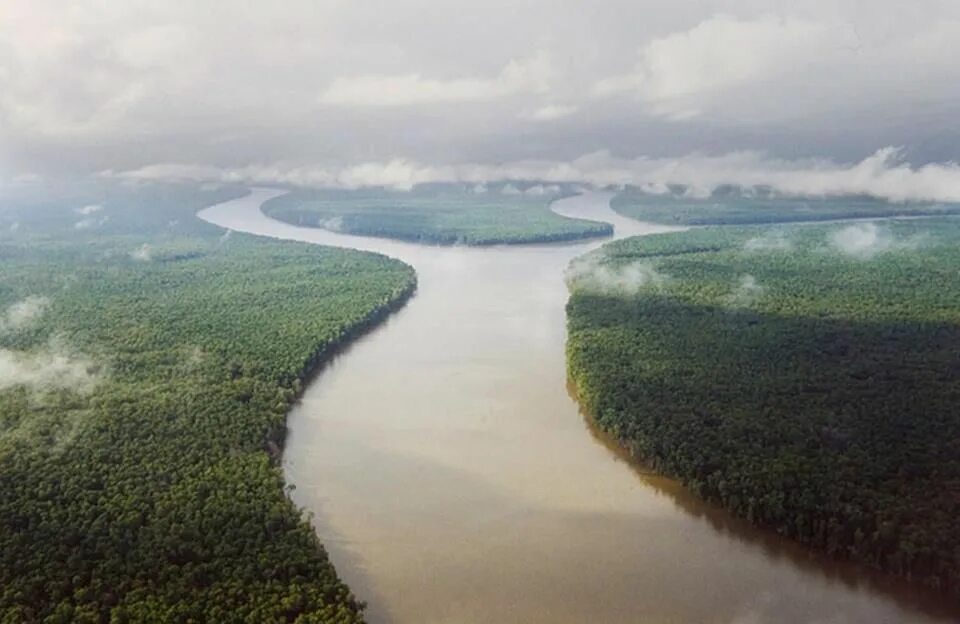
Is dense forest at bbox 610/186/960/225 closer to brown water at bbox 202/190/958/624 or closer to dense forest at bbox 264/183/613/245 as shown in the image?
dense forest at bbox 264/183/613/245

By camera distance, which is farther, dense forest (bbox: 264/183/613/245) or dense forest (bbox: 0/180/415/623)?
dense forest (bbox: 264/183/613/245)

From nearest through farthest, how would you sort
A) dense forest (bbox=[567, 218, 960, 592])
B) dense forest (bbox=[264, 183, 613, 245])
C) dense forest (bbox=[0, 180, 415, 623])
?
1. dense forest (bbox=[0, 180, 415, 623])
2. dense forest (bbox=[567, 218, 960, 592])
3. dense forest (bbox=[264, 183, 613, 245])

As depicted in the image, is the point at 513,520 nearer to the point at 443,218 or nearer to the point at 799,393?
the point at 799,393

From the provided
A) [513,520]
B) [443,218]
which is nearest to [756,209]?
[443,218]

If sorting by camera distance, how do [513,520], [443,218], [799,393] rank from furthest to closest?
[443,218], [799,393], [513,520]

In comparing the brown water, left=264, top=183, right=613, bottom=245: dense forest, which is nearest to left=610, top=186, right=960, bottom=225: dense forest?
left=264, top=183, right=613, bottom=245: dense forest

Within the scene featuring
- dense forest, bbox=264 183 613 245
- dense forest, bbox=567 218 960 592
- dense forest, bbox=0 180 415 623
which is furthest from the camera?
dense forest, bbox=264 183 613 245

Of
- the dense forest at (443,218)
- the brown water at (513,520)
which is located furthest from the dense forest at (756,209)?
the brown water at (513,520)
